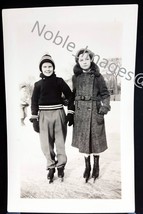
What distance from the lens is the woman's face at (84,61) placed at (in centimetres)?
59

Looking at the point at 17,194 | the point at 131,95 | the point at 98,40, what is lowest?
the point at 17,194

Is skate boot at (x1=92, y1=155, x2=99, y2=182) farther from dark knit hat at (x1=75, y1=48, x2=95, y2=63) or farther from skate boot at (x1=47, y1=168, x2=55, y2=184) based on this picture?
dark knit hat at (x1=75, y1=48, x2=95, y2=63)

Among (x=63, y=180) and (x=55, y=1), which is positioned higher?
(x=55, y=1)

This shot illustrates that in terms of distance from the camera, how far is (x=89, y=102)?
0.60 metres

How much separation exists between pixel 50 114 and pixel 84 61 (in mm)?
130

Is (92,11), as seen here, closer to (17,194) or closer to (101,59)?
(101,59)

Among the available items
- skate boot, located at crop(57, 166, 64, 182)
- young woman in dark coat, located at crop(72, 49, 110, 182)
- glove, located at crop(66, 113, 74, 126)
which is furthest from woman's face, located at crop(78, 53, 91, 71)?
skate boot, located at crop(57, 166, 64, 182)

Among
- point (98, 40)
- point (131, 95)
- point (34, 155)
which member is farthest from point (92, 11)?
point (34, 155)

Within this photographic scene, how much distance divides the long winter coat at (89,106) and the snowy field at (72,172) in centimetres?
1

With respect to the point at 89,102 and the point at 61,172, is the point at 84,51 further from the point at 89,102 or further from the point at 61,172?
the point at 61,172

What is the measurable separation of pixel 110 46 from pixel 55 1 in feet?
0.48

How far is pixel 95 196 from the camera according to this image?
61cm

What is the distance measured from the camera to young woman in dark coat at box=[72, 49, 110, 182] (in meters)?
0.60

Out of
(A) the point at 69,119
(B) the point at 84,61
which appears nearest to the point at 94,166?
(A) the point at 69,119
